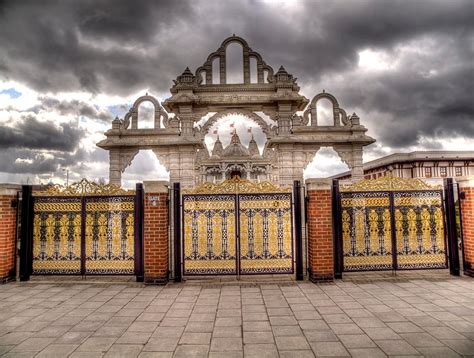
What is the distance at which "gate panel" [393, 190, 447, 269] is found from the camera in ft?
22.6

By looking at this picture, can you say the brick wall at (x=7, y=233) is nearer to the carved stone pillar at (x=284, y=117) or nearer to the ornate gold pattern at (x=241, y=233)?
the ornate gold pattern at (x=241, y=233)

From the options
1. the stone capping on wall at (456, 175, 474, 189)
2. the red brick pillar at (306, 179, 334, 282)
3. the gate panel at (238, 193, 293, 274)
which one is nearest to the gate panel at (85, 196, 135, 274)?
the gate panel at (238, 193, 293, 274)

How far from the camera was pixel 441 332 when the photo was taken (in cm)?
389

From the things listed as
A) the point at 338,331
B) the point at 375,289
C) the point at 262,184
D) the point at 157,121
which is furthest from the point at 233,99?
the point at 338,331

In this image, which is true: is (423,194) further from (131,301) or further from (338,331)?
(131,301)

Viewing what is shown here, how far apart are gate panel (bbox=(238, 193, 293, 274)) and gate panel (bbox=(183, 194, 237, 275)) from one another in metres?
0.25

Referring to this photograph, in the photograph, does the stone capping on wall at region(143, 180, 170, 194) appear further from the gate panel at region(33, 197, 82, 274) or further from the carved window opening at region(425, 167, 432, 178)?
the carved window opening at region(425, 167, 432, 178)

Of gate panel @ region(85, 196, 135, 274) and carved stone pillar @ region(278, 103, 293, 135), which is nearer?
gate panel @ region(85, 196, 135, 274)

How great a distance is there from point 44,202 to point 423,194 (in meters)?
8.96

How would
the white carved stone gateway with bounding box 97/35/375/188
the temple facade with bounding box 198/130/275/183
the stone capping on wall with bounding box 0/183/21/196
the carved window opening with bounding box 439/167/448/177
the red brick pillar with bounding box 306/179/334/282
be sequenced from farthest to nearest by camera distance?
1. the carved window opening with bounding box 439/167/448/177
2. the temple facade with bounding box 198/130/275/183
3. the white carved stone gateway with bounding box 97/35/375/188
4. the stone capping on wall with bounding box 0/183/21/196
5. the red brick pillar with bounding box 306/179/334/282

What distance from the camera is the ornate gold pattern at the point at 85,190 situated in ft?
23.0

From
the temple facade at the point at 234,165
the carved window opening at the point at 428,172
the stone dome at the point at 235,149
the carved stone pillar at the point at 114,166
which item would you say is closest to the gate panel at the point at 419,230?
the carved stone pillar at the point at 114,166

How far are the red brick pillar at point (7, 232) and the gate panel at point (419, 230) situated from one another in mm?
8870

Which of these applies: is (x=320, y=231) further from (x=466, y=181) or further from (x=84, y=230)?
(x=84, y=230)
